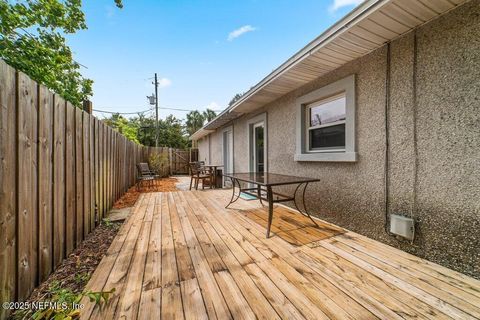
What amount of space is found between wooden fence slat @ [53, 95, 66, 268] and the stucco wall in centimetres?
339

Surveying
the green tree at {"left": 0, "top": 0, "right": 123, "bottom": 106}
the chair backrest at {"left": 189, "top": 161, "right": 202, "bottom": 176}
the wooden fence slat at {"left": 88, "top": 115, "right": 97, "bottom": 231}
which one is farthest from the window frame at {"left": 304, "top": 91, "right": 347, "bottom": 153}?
the chair backrest at {"left": 189, "top": 161, "right": 202, "bottom": 176}

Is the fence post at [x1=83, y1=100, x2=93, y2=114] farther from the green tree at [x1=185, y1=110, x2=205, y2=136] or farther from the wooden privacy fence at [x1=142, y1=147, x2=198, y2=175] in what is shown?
the green tree at [x1=185, y1=110, x2=205, y2=136]

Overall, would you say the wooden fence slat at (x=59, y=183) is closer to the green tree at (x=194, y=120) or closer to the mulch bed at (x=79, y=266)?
the mulch bed at (x=79, y=266)

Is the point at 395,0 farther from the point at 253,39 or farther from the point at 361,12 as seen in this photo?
the point at 253,39

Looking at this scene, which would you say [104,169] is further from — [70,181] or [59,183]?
[59,183]

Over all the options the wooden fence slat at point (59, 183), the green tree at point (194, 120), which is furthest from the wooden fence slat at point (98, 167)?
the green tree at point (194, 120)

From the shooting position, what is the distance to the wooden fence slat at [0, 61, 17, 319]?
1.18 metres

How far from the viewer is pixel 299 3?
14.5 ft

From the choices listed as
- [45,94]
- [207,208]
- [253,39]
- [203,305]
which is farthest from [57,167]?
[253,39]

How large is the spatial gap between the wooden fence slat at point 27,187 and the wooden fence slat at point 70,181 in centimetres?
58

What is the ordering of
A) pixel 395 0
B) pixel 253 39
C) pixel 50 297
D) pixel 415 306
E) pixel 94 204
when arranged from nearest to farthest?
pixel 415 306 → pixel 50 297 → pixel 395 0 → pixel 94 204 → pixel 253 39

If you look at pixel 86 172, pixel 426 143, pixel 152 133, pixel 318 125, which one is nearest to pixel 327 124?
pixel 318 125

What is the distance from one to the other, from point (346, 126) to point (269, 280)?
2.24 meters

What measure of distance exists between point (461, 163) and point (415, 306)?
1296 mm
